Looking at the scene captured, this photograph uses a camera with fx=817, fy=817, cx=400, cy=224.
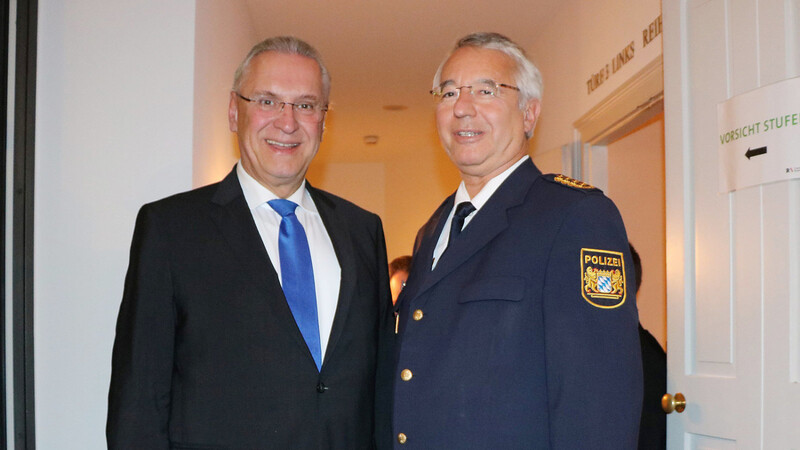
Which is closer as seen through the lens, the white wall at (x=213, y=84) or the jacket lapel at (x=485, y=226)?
the jacket lapel at (x=485, y=226)

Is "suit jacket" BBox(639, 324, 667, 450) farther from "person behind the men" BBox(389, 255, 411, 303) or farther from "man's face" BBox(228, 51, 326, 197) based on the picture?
"person behind the men" BBox(389, 255, 411, 303)

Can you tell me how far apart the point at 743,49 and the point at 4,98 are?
2196 mm

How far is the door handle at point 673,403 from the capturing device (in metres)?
2.56

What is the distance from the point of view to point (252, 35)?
5.90m

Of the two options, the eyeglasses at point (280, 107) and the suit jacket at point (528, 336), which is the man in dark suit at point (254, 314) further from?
the suit jacket at point (528, 336)

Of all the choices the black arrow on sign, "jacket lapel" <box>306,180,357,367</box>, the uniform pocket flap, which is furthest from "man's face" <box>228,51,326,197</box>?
the black arrow on sign

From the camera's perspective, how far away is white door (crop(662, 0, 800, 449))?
2.13 m

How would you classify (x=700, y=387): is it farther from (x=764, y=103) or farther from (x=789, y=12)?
(x=789, y=12)

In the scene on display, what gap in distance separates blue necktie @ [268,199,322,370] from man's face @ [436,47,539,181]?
1.48 ft

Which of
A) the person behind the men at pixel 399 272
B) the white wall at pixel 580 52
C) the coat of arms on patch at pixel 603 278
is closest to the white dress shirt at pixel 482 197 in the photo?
the coat of arms on patch at pixel 603 278

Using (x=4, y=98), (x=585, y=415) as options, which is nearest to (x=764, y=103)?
(x=585, y=415)

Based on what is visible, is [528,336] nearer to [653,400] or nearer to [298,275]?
[298,275]

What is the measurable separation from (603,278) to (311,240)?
2.73 ft

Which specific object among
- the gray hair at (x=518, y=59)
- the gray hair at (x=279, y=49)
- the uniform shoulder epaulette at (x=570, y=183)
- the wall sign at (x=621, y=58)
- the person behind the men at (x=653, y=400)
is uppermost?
the wall sign at (x=621, y=58)
